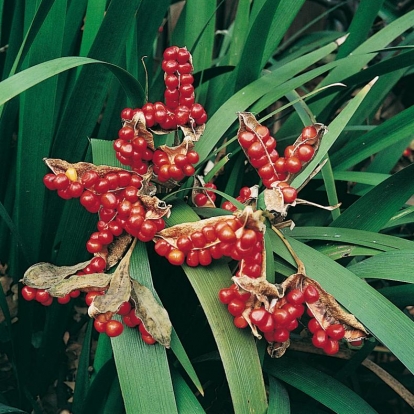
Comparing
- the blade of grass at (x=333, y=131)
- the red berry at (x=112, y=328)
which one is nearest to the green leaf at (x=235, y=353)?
the red berry at (x=112, y=328)

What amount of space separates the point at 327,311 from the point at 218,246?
0.50 feet

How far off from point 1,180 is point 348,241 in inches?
24.7

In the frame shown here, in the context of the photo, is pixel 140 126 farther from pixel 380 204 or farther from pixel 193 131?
pixel 380 204

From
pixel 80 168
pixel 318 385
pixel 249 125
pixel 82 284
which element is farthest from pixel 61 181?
pixel 318 385

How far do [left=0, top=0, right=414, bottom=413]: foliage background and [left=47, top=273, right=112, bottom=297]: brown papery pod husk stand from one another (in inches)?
2.0

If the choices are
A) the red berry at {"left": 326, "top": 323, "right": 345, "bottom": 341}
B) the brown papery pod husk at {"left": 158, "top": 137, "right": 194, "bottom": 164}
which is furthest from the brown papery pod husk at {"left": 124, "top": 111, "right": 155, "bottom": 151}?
the red berry at {"left": 326, "top": 323, "right": 345, "bottom": 341}

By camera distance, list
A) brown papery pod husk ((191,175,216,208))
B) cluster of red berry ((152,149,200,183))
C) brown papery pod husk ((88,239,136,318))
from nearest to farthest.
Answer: brown papery pod husk ((88,239,136,318)) < cluster of red berry ((152,149,200,183)) < brown papery pod husk ((191,175,216,208))

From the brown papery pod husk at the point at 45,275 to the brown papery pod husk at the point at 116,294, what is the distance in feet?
0.19

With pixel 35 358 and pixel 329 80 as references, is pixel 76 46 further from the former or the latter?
pixel 35 358

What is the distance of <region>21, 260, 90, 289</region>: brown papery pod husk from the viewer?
73 cm

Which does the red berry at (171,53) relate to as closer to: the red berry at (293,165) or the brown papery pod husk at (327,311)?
the red berry at (293,165)

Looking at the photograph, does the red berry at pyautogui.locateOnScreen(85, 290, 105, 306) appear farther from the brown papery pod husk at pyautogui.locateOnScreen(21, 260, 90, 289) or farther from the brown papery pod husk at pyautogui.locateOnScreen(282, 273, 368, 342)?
the brown papery pod husk at pyautogui.locateOnScreen(282, 273, 368, 342)

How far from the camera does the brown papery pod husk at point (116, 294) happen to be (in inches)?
Answer: 25.1

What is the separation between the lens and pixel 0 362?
1066mm
